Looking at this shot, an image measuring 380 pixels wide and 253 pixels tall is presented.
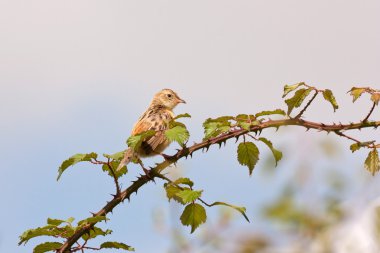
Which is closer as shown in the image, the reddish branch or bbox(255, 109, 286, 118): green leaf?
the reddish branch

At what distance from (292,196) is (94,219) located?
1954 millimetres

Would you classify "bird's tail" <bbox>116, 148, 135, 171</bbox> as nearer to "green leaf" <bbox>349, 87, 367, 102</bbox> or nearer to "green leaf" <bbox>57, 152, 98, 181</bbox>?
"green leaf" <bbox>57, 152, 98, 181</bbox>

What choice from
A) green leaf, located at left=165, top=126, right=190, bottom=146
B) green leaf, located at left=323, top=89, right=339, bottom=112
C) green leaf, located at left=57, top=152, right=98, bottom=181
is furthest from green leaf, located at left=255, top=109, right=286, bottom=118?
green leaf, located at left=57, top=152, right=98, bottom=181

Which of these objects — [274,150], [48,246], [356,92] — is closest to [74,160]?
[48,246]

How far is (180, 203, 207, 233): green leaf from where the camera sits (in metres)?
3.79

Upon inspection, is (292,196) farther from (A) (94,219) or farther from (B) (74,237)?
(B) (74,237)

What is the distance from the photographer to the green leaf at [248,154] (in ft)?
12.9

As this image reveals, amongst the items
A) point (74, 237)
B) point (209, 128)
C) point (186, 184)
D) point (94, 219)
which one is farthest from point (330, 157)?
point (74, 237)

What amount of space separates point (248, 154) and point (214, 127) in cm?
35

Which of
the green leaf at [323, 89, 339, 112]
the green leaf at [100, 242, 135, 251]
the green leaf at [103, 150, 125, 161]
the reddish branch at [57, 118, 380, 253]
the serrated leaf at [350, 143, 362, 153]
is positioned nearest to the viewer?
the reddish branch at [57, 118, 380, 253]

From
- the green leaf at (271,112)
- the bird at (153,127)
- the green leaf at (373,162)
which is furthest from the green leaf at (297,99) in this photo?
the bird at (153,127)

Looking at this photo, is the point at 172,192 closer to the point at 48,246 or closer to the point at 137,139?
the point at 137,139

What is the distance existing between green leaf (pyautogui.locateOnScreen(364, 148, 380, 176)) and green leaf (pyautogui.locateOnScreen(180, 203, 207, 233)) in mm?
1240

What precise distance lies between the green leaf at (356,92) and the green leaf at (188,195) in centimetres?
135
